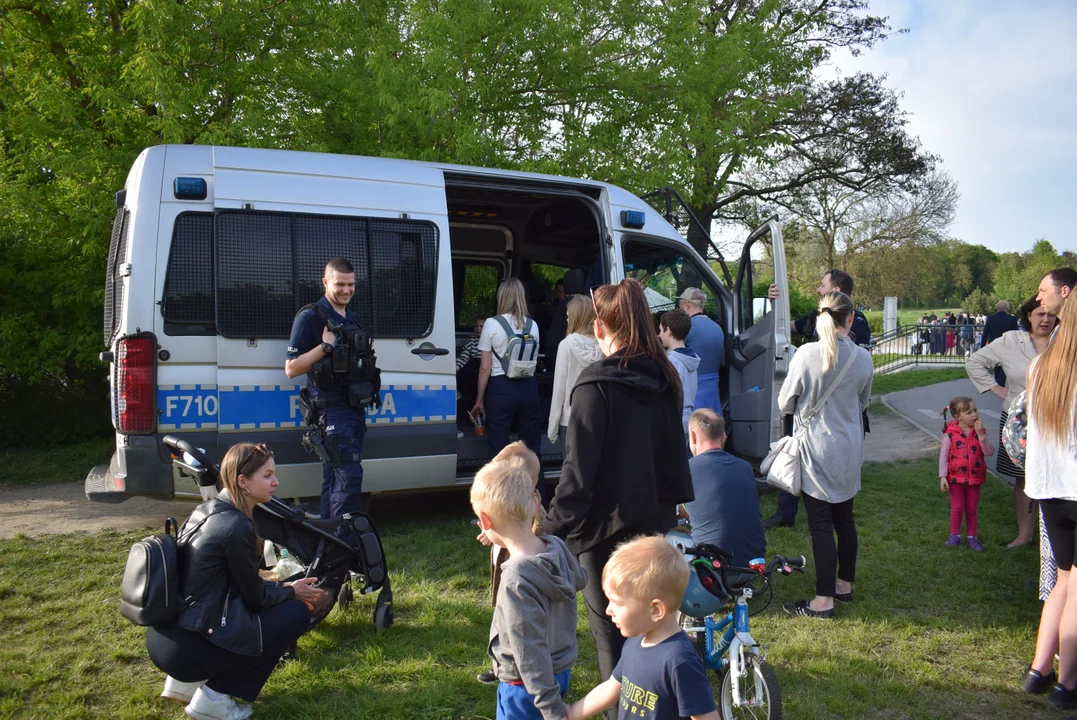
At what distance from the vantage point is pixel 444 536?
20.2 feet

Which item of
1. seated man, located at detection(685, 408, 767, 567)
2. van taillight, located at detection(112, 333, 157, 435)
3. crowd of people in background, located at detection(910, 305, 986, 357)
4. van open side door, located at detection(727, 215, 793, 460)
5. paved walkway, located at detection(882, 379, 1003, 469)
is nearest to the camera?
seated man, located at detection(685, 408, 767, 567)

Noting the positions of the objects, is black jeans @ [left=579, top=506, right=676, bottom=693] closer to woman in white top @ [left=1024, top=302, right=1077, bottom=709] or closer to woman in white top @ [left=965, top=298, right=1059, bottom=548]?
woman in white top @ [left=1024, top=302, right=1077, bottom=709]

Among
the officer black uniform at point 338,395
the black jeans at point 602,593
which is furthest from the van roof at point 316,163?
the black jeans at point 602,593

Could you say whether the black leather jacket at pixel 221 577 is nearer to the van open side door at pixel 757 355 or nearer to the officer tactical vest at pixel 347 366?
the officer tactical vest at pixel 347 366

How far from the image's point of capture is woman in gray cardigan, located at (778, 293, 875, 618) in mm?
4555

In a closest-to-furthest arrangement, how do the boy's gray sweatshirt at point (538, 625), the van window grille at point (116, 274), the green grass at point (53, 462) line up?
the boy's gray sweatshirt at point (538, 625), the van window grille at point (116, 274), the green grass at point (53, 462)

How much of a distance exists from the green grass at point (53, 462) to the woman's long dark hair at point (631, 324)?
7.66 m

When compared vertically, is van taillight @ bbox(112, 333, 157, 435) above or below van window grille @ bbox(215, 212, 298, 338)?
below

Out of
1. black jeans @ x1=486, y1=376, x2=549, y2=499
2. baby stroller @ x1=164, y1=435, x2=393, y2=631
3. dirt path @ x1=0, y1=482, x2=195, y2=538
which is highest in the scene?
black jeans @ x1=486, y1=376, x2=549, y2=499

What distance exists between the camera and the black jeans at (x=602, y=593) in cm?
303

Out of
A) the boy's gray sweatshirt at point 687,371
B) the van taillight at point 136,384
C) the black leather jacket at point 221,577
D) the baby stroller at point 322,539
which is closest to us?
the black leather jacket at point 221,577

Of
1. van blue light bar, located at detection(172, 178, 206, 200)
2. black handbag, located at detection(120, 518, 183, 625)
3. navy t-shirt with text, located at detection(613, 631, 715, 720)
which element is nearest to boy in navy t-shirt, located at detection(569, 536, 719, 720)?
navy t-shirt with text, located at detection(613, 631, 715, 720)

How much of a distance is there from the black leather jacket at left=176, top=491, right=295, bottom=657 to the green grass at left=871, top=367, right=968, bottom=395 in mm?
14680

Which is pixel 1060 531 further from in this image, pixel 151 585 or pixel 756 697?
pixel 151 585
